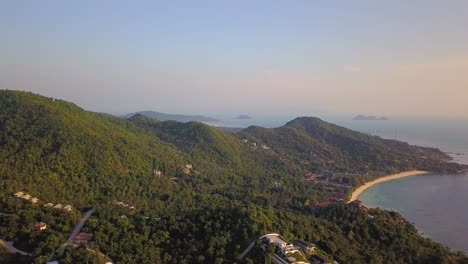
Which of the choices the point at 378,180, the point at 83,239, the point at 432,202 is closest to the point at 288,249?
the point at 83,239

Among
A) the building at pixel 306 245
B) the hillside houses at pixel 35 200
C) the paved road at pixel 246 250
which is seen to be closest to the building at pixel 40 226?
the hillside houses at pixel 35 200

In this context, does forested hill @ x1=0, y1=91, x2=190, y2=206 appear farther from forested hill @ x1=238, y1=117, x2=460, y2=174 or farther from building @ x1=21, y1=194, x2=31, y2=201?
forested hill @ x1=238, y1=117, x2=460, y2=174

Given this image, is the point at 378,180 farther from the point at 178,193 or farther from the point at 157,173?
the point at 157,173

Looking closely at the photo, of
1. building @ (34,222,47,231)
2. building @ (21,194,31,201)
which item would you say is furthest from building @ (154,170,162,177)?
building @ (34,222,47,231)

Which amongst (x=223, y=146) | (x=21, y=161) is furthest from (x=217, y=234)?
(x=223, y=146)

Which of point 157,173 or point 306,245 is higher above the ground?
point 157,173

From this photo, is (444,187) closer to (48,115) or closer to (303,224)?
(303,224)
